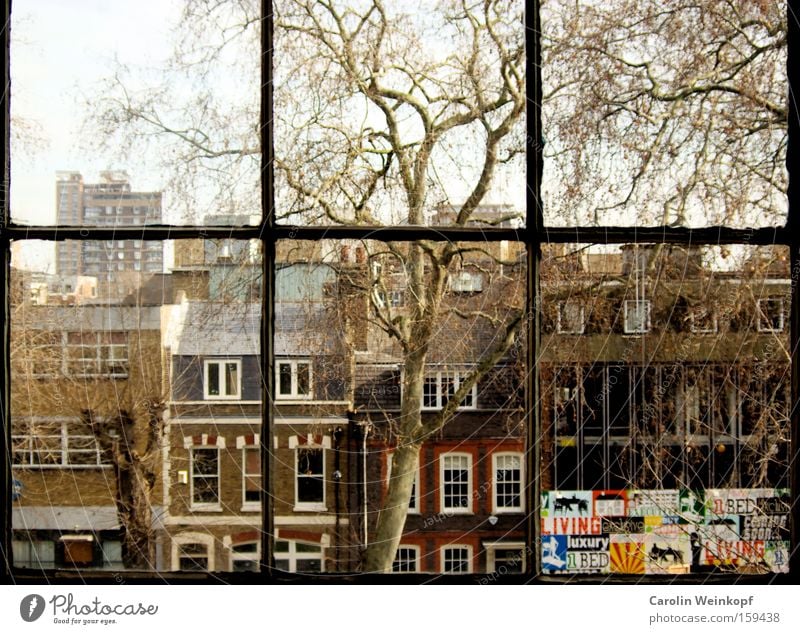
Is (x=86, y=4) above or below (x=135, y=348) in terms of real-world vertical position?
above

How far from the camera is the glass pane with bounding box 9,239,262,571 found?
1.49m

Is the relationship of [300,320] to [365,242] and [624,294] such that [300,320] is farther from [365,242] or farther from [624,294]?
[624,294]

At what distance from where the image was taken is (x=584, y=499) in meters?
1.49

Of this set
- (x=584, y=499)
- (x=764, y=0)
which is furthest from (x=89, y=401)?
(x=764, y=0)

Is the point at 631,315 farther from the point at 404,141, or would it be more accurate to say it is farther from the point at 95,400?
the point at 95,400

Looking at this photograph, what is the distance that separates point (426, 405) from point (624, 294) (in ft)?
1.45

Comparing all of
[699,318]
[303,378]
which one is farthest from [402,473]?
[699,318]

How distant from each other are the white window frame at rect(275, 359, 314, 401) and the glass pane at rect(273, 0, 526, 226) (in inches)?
Answer: 10.9

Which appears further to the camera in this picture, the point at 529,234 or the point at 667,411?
the point at 667,411

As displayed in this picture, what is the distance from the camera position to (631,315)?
1537 mm

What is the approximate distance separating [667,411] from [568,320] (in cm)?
27

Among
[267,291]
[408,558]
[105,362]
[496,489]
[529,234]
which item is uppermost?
[529,234]

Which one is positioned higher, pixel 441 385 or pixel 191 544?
pixel 441 385

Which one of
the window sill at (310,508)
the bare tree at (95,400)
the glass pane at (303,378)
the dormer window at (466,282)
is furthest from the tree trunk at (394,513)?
the bare tree at (95,400)
